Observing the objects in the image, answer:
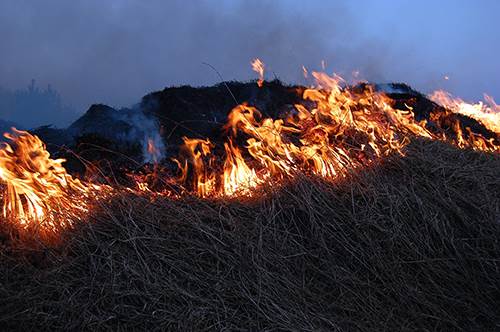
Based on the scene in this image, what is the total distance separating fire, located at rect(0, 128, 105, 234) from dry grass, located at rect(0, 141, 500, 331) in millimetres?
203

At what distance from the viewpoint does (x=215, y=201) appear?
3.38 meters

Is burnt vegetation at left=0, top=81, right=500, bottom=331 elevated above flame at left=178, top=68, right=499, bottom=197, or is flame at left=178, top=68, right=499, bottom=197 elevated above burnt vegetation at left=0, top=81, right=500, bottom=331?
flame at left=178, top=68, right=499, bottom=197

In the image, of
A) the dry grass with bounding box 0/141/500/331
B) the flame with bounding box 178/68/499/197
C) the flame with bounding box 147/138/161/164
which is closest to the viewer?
the dry grass with bounding box 0/141/500/331

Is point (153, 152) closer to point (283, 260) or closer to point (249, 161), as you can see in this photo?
point (249, 161)

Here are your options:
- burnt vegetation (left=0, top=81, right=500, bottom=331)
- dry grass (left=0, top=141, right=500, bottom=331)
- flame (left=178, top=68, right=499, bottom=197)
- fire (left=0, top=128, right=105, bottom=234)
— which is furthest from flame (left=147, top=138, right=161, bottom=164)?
dry grass (left=0, top=141, right=500, bottom=331)

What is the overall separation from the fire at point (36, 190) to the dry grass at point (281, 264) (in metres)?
0.20

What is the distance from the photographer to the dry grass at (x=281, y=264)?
2404mm

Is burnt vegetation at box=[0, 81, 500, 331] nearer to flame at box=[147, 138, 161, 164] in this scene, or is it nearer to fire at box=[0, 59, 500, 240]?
fire at box=[0, 59, 500, 240]

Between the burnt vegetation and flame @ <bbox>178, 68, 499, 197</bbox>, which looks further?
flame @ <bbox>178, 68, 499, 197</bbox>

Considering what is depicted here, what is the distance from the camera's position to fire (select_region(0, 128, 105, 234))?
3049mm

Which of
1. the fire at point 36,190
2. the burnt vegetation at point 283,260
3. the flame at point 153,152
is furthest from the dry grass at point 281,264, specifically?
the flame at point 153,152

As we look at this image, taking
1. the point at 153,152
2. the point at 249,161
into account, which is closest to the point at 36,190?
the point at 249,161

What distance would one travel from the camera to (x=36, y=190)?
10.5ft

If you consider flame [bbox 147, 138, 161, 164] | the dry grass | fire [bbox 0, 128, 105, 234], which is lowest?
the dry grass
